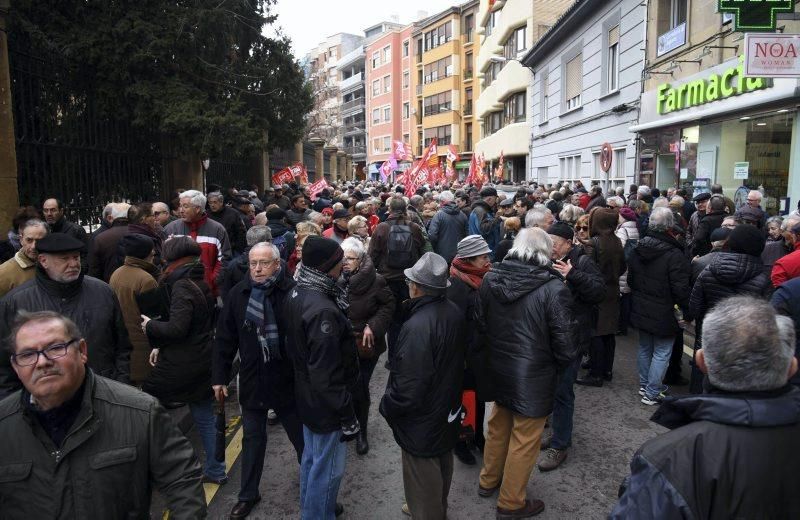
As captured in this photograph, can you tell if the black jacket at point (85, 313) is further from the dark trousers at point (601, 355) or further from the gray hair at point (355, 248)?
the dark trousers at point (601, 355)

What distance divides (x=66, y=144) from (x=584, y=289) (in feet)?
23.2

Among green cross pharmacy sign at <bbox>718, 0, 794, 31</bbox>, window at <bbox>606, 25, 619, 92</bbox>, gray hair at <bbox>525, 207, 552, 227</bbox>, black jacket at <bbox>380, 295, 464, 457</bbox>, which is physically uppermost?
window at <bbox>606, 25, 619, 92</bbox>

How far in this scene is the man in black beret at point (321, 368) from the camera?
3.43 m

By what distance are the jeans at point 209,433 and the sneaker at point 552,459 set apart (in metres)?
2.52

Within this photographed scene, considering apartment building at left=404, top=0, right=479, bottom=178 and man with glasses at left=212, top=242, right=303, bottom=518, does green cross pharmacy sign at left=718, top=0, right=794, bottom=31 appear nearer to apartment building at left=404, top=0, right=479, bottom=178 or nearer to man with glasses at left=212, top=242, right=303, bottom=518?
man with glasses at left=212, top=242, right=303, bottom=518

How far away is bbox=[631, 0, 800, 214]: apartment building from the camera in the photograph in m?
9.46

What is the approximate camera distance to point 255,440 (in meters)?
3.94

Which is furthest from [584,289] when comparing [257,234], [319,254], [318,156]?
[318,156]

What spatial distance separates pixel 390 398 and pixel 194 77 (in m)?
8.62

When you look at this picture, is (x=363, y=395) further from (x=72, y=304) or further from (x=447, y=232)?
(x=447, y=232)

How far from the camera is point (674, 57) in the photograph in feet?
42.1

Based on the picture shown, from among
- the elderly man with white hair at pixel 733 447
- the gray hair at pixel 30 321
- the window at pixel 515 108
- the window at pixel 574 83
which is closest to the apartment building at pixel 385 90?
the window at pixel 515 108

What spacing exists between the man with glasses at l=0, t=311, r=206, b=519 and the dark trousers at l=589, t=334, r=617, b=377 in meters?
5.12

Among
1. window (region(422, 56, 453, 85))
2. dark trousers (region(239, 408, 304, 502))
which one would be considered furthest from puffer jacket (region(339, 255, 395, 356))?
window (region(422, 56, 453, 85))
